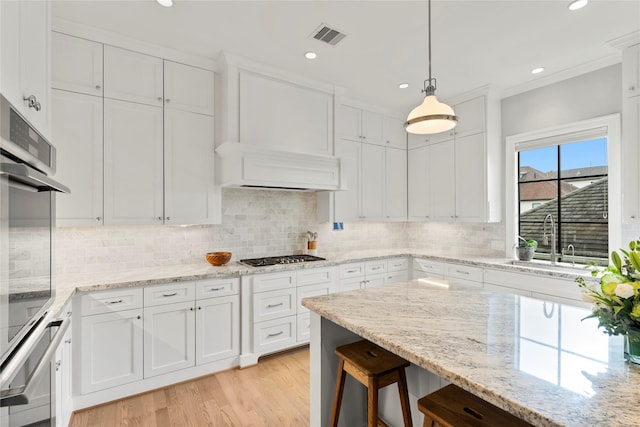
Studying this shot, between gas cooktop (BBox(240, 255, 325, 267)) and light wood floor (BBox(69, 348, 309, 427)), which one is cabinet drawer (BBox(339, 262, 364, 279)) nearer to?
gas cooktop (BBox(240, 255, 325, 267))

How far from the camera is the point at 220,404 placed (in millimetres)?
2359

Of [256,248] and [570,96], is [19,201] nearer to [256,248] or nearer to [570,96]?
[256,248]

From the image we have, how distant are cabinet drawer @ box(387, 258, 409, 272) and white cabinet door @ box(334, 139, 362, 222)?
2.34 feet

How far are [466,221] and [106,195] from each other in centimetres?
376

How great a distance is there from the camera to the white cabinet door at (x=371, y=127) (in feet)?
13.7

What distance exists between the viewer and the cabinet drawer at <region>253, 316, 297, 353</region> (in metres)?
2.96

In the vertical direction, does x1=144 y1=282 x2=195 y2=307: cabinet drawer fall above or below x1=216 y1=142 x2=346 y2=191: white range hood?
below

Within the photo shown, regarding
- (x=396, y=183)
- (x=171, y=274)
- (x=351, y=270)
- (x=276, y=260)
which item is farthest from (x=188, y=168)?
(x=396, y=183)

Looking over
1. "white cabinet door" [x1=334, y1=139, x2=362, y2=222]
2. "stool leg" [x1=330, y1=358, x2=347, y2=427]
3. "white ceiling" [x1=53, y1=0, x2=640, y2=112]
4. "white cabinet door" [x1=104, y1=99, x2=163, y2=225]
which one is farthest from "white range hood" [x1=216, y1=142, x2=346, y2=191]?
"stool leg" [x1=330, y1=358, x2=347, y2=427]

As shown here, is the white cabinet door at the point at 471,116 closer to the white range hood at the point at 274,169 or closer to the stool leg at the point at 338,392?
the white range hood at the point at 274,169

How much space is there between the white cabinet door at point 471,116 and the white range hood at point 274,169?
1.66m

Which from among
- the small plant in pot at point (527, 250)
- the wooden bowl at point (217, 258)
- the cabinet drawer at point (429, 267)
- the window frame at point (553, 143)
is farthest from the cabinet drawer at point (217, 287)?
the window frame at point (553, 143)

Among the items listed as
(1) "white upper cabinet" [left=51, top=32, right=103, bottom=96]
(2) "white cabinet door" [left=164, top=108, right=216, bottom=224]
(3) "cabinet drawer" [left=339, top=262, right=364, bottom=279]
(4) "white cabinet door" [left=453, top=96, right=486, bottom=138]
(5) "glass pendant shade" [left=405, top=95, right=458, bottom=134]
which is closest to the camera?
(5) "glass pendant shade" [left=405, top=95, right=458, bottom=134]

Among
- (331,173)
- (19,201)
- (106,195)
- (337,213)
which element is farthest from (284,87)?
(19,201)
